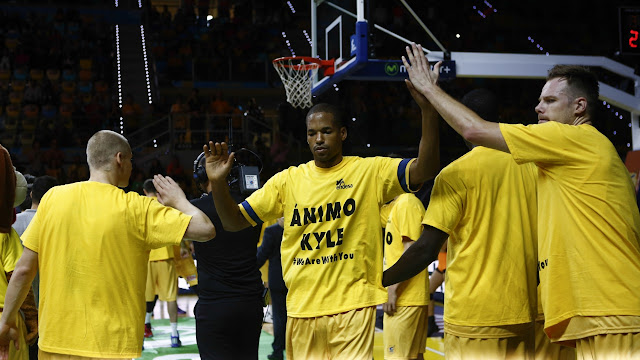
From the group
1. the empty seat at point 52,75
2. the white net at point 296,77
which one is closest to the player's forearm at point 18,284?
the white net at point 296,77

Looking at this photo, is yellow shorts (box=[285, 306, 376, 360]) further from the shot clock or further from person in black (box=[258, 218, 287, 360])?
the shot clock

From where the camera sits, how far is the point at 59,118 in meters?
19.8

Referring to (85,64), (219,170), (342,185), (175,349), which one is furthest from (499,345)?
(85,64)

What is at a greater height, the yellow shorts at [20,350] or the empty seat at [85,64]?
the empty seat at [85,64]

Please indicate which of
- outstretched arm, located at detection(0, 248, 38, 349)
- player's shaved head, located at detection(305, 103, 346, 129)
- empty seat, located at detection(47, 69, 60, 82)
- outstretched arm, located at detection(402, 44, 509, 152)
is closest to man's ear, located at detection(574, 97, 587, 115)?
outstretched arm, located at detection(402, 44, 509, 152)

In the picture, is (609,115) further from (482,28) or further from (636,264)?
(636,264)

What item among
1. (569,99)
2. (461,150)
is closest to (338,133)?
(569,99)

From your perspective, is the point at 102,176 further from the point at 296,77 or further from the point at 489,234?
the point at 296,77

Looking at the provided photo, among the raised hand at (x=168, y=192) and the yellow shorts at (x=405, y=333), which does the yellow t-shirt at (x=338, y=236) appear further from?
the yellow shorts at (x=405, y=333)

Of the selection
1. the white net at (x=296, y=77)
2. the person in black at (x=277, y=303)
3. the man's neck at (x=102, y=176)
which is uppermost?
the white net at (x=296, y=77)

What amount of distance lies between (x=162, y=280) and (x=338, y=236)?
708 centimetres

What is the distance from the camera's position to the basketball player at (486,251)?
4.29m

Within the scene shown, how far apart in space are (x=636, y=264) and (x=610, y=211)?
0.28 metres

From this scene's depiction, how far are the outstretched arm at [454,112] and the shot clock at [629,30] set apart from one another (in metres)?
7.46
